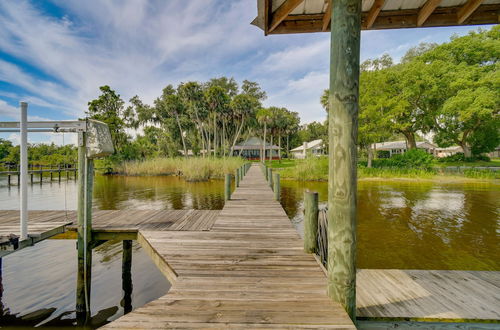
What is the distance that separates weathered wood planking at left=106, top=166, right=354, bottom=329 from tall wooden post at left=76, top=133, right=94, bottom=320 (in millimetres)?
1156

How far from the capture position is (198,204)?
45.4ft

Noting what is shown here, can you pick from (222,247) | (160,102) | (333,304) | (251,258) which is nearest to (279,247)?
(251,258)

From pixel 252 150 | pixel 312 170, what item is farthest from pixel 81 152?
pixel 252 150

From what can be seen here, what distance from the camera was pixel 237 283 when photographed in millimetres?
3066

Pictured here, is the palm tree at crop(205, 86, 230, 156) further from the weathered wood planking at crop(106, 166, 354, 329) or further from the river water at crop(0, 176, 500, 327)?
the weathered wood planking at crop(106, 166, 354, 329)

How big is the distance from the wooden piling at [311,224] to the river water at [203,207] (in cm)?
367

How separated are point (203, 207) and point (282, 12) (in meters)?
11.2

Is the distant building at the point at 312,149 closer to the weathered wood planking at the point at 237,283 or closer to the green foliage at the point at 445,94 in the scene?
the green foliage at the point at 445,94

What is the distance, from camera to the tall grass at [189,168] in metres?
23.2

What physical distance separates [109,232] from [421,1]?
22.5 ft

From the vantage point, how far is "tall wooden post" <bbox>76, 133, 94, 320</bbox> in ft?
15.2

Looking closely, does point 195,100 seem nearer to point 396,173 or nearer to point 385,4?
point 396,173

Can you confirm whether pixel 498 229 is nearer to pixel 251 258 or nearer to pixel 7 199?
pixel 251 258

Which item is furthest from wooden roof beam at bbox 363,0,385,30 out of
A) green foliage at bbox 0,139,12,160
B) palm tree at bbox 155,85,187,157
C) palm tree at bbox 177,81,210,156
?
green foliage at bbox 0,139,12,160
